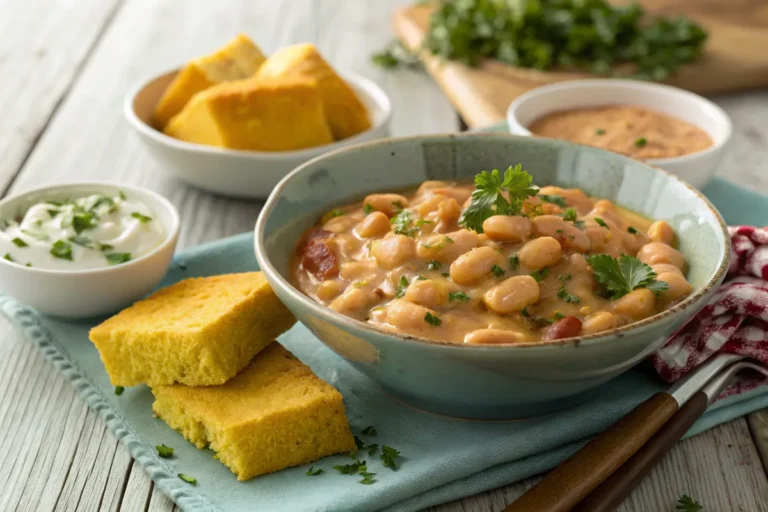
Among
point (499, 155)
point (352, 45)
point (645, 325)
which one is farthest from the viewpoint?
point (352, 45)

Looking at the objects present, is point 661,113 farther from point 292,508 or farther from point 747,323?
point 292,508

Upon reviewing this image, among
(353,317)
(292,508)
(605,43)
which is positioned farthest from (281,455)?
(605,43)

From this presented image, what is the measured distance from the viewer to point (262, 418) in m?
2.27

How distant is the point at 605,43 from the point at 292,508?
3459 millimetres

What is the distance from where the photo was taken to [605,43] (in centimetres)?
484

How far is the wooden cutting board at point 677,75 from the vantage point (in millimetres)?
4609

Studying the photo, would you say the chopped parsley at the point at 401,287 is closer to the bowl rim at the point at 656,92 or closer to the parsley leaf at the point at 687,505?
the parsley leaf at the point at 687,505

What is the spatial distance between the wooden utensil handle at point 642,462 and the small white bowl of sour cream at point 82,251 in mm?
1555

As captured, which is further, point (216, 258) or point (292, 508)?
point (216, 258)

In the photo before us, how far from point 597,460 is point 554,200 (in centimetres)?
84

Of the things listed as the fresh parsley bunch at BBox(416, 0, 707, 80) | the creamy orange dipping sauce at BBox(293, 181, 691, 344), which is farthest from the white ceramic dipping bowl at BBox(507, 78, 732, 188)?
the creamy orange dipping sauce at BBox(293, 181, 691, 344)

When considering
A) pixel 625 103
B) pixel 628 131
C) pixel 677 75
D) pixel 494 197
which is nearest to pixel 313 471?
pixel 494 197

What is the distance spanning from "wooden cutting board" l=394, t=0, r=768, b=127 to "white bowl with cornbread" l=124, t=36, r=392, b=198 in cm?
75

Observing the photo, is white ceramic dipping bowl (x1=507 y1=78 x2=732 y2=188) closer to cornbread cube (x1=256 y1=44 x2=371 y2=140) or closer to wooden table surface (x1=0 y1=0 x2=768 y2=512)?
wooden table surface (x1=0 y1=0 x2=768 y2=512)
